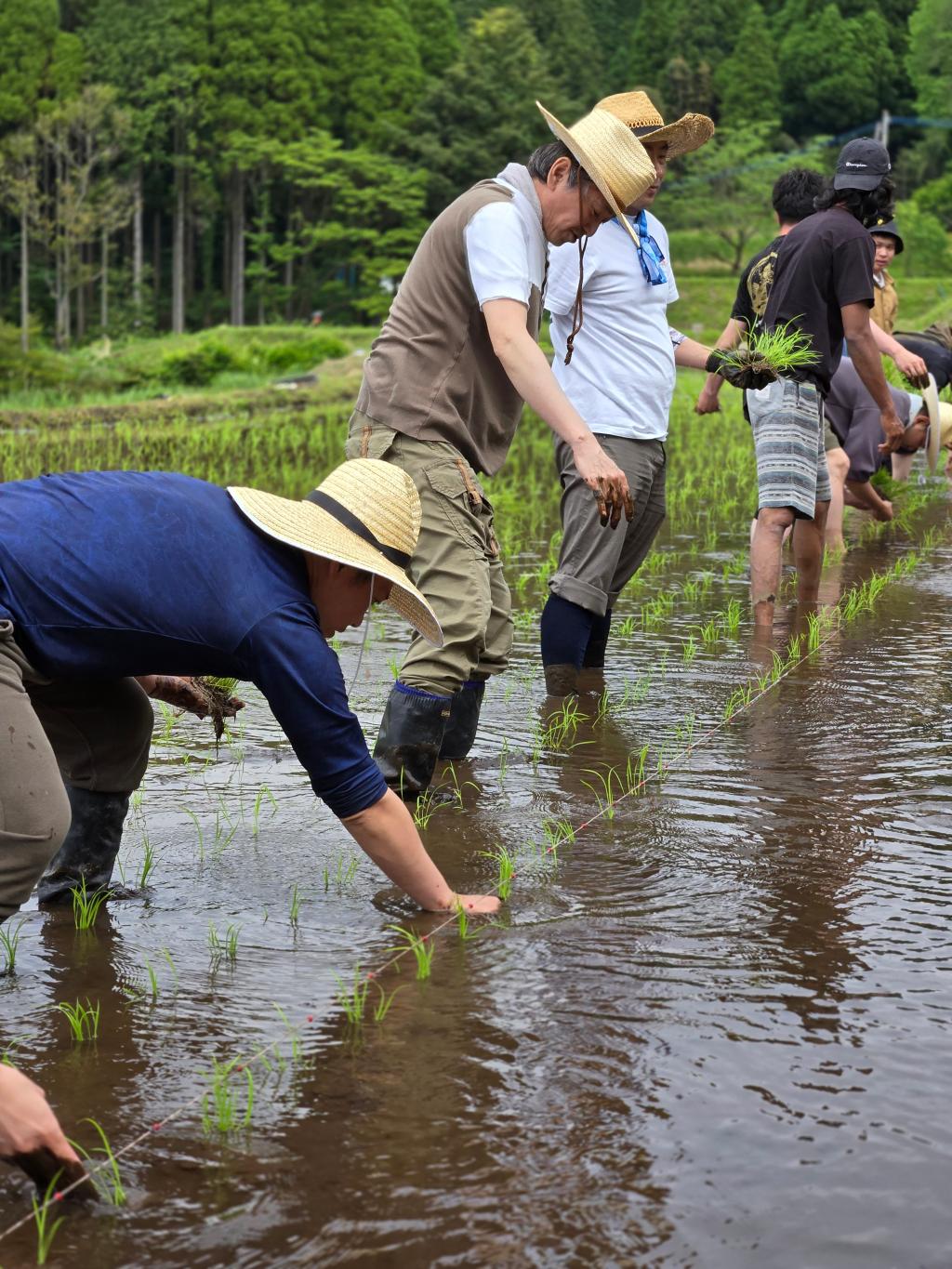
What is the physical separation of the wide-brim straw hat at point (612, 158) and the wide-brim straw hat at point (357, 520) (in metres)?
1.21

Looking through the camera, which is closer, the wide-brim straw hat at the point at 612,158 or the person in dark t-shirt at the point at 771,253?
the wide-brim straw hat at the point at 612,158

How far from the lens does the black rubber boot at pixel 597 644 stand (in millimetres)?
5105

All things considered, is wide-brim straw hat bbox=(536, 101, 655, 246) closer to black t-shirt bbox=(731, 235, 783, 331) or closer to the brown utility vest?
the brown utility vest

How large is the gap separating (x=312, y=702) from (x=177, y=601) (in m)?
0.28

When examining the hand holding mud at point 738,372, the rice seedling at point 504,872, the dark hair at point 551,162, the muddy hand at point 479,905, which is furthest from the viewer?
the hand holding mud at point 738,372

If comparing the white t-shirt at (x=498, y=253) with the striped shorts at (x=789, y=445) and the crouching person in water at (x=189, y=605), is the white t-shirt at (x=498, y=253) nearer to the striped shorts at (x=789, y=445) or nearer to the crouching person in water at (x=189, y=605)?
the crouching person in water at (x=189, y=605)

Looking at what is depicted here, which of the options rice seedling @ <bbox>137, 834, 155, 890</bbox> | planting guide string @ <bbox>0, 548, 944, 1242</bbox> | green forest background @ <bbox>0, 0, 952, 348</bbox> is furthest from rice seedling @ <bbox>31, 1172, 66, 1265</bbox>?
green forest background @ <bbox>0, 0, 952, 348</bbox>

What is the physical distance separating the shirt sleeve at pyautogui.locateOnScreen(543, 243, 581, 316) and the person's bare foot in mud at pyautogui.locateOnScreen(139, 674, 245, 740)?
1.94 m

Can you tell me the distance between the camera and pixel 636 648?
5.64 metres

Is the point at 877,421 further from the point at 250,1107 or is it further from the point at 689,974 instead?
the point at 250,1107

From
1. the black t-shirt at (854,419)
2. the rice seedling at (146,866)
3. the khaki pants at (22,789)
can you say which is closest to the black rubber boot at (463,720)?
the rice seedling at (146,866)

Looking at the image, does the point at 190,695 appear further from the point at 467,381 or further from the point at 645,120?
the point at 645,120

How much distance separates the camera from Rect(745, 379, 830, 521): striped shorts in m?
5.64

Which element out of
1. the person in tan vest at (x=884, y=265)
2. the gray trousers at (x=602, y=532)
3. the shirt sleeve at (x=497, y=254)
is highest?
the person in tan vest at (x=884, y=265)
